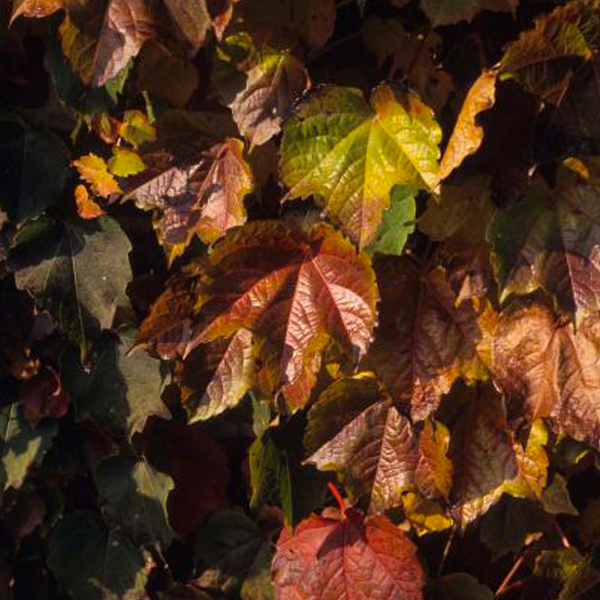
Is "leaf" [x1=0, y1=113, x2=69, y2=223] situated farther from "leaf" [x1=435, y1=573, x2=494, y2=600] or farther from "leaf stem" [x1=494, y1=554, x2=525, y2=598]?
"leaf stem" [x1=494, y1=554, x2=525, y2=598]

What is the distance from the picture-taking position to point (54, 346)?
1682mm

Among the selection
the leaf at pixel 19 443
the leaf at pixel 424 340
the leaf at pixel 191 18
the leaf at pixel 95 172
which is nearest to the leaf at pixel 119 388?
the leaf at pixel 19 443

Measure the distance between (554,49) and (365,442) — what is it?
626mm

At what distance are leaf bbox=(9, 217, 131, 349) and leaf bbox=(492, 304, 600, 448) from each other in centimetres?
61

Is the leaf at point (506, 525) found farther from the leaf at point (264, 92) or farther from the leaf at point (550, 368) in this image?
the leaf at point (264, 92)

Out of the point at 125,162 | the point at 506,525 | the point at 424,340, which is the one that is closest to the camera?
the point at 424,340

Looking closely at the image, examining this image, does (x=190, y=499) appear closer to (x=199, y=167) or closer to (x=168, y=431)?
(x=168, y=431)

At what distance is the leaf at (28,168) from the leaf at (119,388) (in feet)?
0.87

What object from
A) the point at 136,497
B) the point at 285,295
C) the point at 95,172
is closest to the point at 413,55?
the point at 285,295

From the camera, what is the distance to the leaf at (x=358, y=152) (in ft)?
3.74

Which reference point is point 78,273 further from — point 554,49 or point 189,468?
point 554,49

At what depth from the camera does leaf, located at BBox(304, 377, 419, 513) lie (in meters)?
1.35

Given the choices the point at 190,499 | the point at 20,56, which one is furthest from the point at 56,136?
the point at 190,499

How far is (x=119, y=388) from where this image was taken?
5.03 ft
